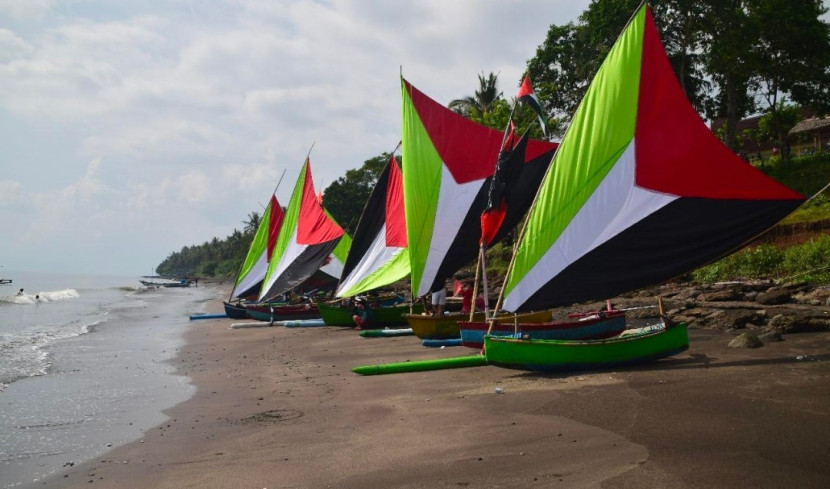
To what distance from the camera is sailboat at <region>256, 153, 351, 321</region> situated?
28672mm

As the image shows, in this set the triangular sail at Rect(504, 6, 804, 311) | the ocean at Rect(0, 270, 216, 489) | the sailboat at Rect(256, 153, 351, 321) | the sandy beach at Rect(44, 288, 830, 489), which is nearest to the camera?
the sandy beach at Rect(44, 288, 830, 489)

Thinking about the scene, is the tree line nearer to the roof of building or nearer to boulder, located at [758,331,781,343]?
the roof of building

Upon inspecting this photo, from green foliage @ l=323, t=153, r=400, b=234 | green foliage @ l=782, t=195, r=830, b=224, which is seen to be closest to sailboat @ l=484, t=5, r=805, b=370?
green foliage @ l=782, t=195, r=830, b=224

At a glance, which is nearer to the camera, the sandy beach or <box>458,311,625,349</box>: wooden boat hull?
the sandy beach

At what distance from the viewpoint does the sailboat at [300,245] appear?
28.7 meters

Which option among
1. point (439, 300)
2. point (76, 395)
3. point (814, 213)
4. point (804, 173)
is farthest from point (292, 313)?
point (804, 173)

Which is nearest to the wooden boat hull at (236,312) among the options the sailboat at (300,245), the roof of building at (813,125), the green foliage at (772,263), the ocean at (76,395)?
the sailboat at (300,245)

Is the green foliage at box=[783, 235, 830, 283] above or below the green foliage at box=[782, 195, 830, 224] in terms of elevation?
below

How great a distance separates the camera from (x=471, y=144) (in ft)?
60.7

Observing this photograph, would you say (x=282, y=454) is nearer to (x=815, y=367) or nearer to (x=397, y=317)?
(x=815, y=367)

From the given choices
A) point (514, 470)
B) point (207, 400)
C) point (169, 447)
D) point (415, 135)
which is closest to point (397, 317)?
point (415, 135)

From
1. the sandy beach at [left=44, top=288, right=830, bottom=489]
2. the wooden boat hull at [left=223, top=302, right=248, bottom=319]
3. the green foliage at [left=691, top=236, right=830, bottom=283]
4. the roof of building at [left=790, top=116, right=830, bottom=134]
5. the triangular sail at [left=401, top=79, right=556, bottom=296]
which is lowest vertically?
the sandy beach at [left=44, top=288, right=830, bottom=489]

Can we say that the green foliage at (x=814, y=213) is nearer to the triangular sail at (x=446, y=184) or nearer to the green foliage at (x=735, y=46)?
the green foliage at (x=735, y=46)

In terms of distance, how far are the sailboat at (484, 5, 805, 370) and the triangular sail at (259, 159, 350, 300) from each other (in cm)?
1800
